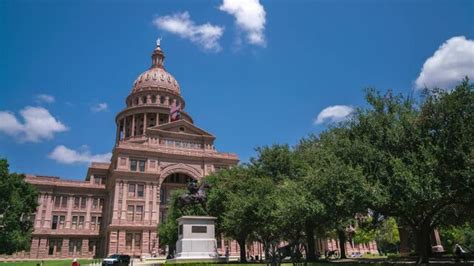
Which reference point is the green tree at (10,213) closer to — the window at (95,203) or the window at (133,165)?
the window at (133,165)

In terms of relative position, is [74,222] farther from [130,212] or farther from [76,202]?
[130,212]

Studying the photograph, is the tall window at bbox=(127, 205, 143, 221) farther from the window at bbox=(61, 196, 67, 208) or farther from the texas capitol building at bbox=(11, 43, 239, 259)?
the window at bbox=(61, 196, 67, 208)

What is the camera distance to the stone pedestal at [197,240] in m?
27.0

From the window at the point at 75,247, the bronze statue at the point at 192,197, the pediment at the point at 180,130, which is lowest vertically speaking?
the window at the point at 75,247

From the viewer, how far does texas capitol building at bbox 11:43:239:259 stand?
6412cm

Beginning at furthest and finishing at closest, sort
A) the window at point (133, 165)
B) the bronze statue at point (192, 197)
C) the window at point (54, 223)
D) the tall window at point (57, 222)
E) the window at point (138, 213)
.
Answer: the tall window at point (57, 222) → the window at point (54, 223) → the window at point (133, 165) → the window at point (138, 213) → the bronze statue at point (192, 197)

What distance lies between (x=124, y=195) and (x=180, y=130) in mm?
17770

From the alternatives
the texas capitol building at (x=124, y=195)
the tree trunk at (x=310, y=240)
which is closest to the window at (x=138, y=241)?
the texas capitol building at (x=124, y=195)

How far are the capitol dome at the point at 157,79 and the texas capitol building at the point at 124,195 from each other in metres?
26.7

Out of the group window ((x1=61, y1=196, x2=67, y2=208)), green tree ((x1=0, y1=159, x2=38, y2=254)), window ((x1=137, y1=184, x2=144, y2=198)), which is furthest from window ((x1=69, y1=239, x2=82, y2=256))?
green tree ((x1=0, y1=159, x2=38, y2=254))

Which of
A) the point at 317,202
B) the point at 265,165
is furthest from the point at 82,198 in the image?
the point at 317,202

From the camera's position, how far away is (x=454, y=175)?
1923 centimetres

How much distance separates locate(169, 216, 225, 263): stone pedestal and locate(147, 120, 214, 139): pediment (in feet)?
152

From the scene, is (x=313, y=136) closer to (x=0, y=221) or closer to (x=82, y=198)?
(x=0, y=221)
